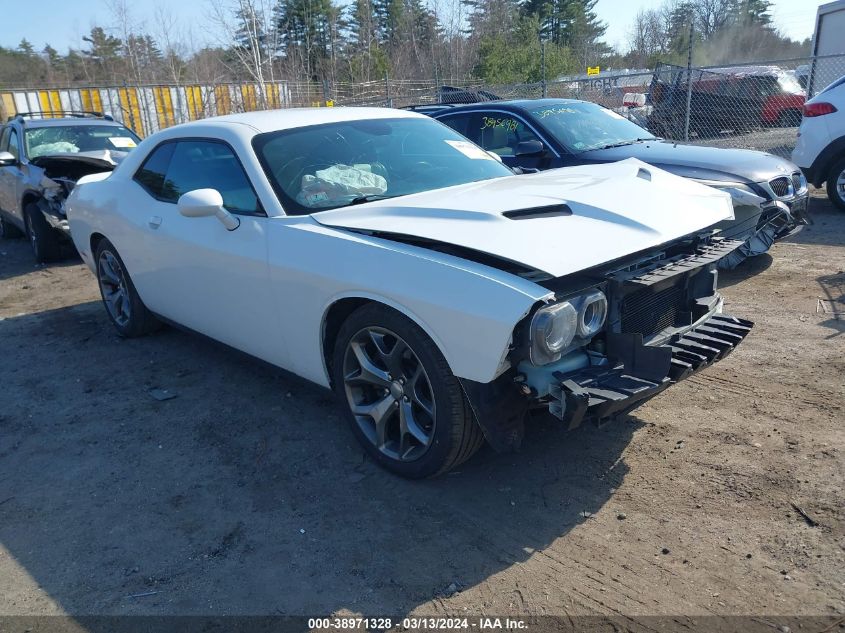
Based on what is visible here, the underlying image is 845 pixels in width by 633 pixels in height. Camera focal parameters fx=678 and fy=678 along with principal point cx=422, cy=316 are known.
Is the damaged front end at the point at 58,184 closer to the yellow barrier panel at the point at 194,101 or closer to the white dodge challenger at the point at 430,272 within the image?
the white dodge challenger at the point at 430,272

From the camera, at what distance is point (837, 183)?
8.44m

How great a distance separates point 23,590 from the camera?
2.75m

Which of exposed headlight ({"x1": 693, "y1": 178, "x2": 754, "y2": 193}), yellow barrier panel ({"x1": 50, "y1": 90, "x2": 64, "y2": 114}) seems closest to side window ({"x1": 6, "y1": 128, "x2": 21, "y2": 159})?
exposed headlight ({"x1": 693, "y1": 178, "x2": 754, "y2": 193})

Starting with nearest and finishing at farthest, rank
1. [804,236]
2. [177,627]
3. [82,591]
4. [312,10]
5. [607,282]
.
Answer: [177,627], [82,591], [607,282], [804,236], [312,10]

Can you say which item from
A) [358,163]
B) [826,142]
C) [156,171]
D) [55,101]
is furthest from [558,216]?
[55,101]

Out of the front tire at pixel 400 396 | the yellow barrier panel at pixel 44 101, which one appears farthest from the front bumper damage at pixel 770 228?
the yellow barrier panel at pixel 44 101

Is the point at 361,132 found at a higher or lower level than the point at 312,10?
lower

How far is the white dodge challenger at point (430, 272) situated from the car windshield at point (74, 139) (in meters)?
5.23

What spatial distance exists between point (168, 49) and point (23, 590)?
25102 mm

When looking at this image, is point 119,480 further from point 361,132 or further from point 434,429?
point 361,132

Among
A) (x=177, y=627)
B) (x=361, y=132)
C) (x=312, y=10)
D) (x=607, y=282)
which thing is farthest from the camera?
(x=312, y=10)

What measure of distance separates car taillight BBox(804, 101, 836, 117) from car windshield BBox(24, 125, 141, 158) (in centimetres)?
885

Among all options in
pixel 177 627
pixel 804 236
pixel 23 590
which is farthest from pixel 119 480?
pixel 804 236

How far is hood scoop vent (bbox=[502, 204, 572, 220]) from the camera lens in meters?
3.17
